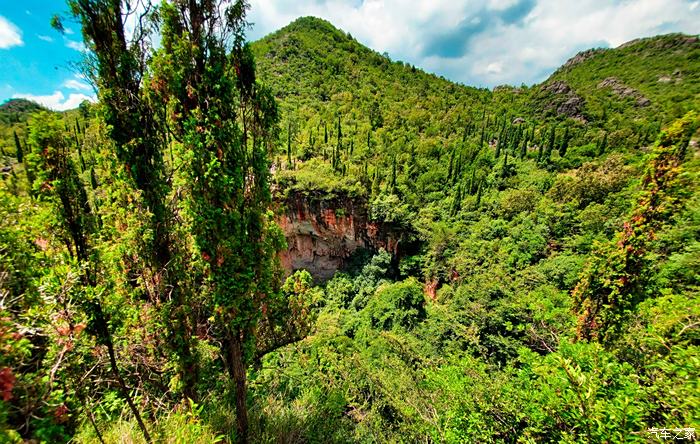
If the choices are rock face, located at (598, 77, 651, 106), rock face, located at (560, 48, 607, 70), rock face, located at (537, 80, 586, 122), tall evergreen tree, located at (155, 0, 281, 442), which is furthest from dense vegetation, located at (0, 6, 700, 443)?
rock face, located at (560, 48, 607, 70)

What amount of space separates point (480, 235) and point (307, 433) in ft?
104

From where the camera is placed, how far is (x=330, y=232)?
3603cm

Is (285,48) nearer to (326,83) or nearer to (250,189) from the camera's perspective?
(326,83)

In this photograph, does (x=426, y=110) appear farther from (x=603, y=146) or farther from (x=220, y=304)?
(x=220, y=304)

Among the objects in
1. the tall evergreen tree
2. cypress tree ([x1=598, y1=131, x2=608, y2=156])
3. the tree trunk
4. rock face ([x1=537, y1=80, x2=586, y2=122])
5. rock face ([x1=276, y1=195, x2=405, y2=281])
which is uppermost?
rock face ([x1=537, y1=80, x2=586, y2=122])

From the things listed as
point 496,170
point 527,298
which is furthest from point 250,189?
point 496,170

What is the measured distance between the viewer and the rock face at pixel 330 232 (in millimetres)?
34594

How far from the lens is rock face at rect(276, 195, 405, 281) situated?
34594 millimetres

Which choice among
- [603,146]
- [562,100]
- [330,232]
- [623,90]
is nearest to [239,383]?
[330,232]

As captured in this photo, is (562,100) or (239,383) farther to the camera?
(562,100)

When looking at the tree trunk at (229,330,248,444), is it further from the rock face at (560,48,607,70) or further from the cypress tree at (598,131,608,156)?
the rock face at (560,48,607,70)

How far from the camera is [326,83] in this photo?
72.2 metres

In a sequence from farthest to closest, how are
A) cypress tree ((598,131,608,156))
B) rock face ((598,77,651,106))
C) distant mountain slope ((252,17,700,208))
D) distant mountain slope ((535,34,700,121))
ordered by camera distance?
rock face ((598,77,651,106)), distant mountain slope ((535,34,700,121)), distant mountain slope ((252,17,700,208)), cypress tree ((598,131,608,156))

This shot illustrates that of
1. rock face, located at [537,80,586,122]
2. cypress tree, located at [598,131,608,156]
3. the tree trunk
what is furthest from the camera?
rock face, located at [537,80,586,122]
